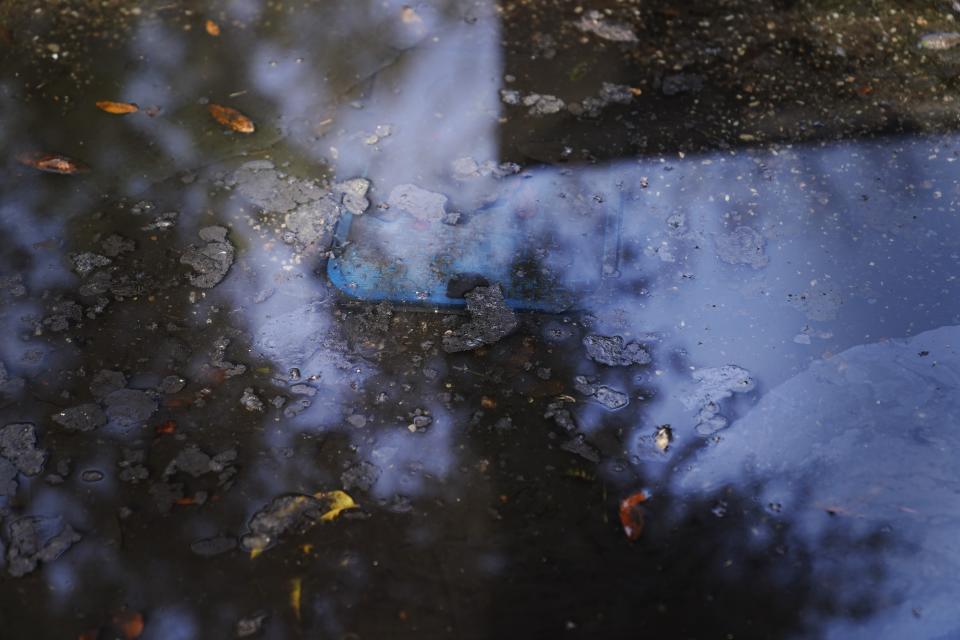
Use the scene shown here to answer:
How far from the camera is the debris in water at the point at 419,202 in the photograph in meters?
2.57

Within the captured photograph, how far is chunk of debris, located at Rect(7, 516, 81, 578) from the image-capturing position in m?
1.88

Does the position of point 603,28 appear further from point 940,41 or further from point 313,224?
point 313,224

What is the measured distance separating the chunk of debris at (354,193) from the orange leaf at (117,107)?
34.4 inches

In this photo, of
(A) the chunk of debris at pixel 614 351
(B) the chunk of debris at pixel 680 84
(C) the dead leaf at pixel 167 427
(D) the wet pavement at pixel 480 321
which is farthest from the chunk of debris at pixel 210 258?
(B) the chunk of debris at pixel 680 84

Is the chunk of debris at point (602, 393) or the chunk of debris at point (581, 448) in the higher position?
the chunk of debris at point (602, 393)

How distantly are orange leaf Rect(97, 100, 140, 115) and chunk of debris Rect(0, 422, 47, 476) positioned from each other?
1.29m

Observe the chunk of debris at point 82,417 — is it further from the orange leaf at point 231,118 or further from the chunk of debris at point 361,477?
the orange leaf at point 231,118

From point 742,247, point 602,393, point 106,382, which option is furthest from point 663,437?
point 106,382

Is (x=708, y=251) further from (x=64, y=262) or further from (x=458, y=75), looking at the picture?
(x=64, y=262)

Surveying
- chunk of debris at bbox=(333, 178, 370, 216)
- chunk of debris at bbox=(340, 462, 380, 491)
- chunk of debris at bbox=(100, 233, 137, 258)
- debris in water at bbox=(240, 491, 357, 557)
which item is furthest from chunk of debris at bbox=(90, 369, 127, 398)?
chunk of debris at bbox=(333, 178, 370, 216)

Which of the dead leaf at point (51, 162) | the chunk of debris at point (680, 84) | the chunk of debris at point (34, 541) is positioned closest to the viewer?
the chunk of debris at point (34, 541)

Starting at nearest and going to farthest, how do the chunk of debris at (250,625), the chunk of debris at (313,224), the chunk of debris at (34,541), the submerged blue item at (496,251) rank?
the chunk of debris at (250,625) → the chunk of debris at (34,541) → the submerged blue item at (496,251) → the chunk of debris at (313,224)

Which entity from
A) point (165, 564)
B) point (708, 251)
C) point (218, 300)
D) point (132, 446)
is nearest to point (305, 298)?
point (218, 300)

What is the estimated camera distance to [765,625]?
1792 millimetres
